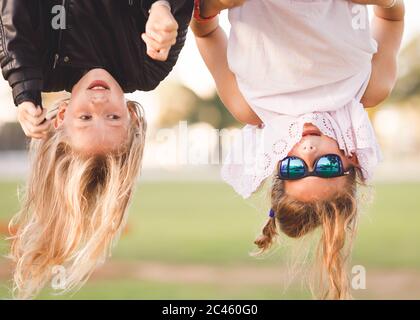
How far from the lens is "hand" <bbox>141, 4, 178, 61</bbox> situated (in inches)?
54.6

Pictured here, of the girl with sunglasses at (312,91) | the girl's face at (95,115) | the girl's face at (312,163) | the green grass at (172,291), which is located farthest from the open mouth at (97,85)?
the green grass at (172,291)

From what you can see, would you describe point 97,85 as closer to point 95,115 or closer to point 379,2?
point 95,115

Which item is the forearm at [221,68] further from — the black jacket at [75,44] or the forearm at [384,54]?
the forearm at [384,54]

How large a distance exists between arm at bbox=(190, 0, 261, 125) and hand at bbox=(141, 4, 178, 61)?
0.28 metres

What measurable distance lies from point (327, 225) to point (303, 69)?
1.06 feet

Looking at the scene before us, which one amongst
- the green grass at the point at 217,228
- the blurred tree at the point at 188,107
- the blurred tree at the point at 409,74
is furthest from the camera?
the blurred tree at the point at 409,74

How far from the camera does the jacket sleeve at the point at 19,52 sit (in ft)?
4.86

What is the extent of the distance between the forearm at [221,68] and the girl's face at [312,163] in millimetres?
140

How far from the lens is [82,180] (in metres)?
1.64

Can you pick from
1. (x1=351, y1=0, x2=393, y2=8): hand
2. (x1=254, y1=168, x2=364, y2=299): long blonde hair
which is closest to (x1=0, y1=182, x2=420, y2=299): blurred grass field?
(x1=254, y1=168, x2=364, y2=299): long blonde hair

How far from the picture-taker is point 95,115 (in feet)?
5.22

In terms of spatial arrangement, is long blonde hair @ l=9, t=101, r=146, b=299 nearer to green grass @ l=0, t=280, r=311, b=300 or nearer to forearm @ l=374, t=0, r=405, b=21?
forearm @ l=374, t=0, r=405, b=21
